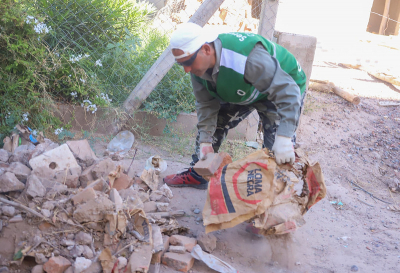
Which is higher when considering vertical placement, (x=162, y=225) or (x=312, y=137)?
(x=162, y=225)

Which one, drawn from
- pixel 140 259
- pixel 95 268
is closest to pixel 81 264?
pixel 95 268

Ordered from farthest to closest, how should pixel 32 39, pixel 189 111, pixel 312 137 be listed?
pixel 312 137 → pixel 189 111 → pixel 32 39

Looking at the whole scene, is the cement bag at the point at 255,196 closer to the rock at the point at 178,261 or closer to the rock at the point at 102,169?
the rock at the point at 178,261

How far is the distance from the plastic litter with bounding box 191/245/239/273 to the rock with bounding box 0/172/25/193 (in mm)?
1259

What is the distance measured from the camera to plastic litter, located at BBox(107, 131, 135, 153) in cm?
379

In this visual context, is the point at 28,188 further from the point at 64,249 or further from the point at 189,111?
the point at 189,111

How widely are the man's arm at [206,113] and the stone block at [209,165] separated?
1.07 feet

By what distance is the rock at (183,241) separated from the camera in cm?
228

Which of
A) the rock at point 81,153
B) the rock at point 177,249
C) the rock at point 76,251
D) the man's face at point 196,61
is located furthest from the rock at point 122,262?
the man's face at point 196,61

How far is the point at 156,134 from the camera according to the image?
4219 mm

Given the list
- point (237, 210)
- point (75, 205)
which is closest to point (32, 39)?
point (75, 205)

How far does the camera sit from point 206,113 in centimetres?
272

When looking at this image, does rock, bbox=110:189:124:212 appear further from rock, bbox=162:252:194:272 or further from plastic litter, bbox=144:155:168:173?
plastic litter, bbox=144:155:168:173

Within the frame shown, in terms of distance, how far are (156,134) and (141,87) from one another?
653 mm
